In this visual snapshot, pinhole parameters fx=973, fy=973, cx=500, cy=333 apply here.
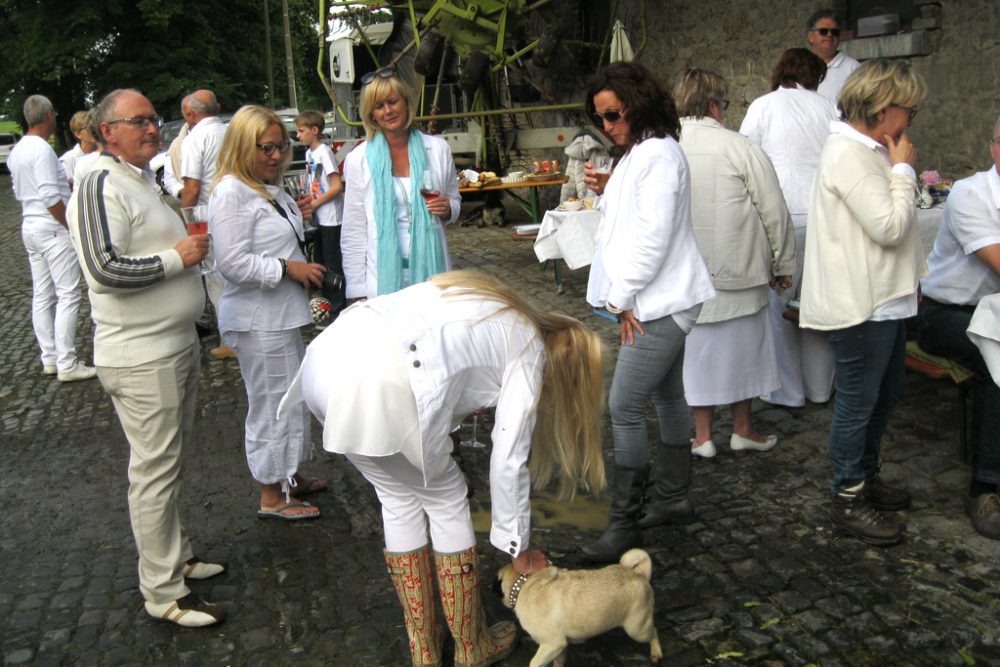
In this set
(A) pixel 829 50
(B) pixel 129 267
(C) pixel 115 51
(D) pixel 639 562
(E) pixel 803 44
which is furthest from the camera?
(C) pixel 115 51

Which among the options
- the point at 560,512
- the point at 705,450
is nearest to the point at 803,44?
the point at 705,450

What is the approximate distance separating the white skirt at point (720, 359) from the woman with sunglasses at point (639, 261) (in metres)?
0.98

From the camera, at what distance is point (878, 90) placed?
3.59 meters

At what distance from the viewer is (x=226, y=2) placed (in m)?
32.7

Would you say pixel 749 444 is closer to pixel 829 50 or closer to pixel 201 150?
pixel 829 50

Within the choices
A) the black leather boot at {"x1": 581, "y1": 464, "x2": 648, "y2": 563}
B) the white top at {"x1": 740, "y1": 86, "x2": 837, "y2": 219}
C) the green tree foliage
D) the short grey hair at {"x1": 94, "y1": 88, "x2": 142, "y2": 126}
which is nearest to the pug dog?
the black leather boot at {"x1": 581, "y1": 464, "x2": 648, "y2": 563}

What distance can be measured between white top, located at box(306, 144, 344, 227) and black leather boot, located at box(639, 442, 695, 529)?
4624mm

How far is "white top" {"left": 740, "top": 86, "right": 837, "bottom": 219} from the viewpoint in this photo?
5.27 m

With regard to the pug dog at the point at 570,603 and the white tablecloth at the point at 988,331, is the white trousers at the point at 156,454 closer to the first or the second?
the pug dog at the point at 570,603

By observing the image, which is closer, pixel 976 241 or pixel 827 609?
pixel 827 609

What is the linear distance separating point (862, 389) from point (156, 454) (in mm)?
2661

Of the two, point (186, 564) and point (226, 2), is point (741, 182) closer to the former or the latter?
point (186, 564)

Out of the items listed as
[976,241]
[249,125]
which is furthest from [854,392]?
[249,125]

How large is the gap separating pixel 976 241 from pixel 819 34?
7.81 feet
